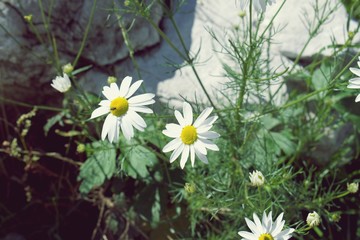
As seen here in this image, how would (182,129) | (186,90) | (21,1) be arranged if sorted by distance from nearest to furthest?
(182,129), (21,1), (186,90)

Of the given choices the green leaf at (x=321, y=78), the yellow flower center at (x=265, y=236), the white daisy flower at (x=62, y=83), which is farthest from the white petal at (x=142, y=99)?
the green leaf at (x=321, y=78)

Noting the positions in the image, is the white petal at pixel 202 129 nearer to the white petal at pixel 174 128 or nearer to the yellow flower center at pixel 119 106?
the white petal at pixel 174 128

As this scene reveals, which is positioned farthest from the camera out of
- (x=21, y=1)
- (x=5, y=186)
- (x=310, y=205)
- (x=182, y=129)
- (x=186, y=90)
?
(x=5, y=186)

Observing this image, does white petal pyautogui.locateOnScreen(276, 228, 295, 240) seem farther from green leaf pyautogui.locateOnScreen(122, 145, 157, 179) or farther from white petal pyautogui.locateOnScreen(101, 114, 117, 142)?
green leaf pyautogui.locateOnScreen(122, 145, 157, 179)

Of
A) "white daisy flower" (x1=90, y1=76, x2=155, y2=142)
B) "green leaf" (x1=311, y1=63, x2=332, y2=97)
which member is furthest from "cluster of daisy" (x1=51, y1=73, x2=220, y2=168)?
"green leaf" (x1=311, y1=63, x2=332, y2=97)

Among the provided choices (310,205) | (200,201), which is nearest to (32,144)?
(200,201)

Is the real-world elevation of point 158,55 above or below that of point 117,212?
above

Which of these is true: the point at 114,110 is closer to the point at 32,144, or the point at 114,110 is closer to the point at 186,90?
the point at 186,90

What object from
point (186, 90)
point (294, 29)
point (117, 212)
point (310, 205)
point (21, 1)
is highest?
point (21, 1)
